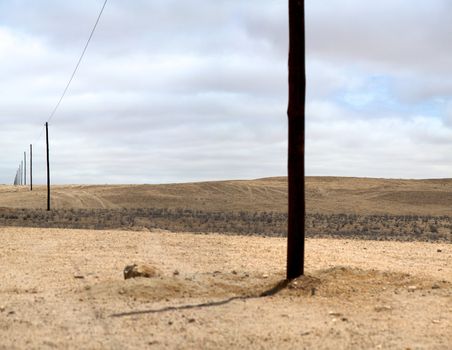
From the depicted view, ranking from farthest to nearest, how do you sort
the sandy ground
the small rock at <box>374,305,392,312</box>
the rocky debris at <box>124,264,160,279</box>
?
the rocky debris at <box>124,264,160,279</box> < the small rock at <box>374,305,392,312</box> < the sandy ground

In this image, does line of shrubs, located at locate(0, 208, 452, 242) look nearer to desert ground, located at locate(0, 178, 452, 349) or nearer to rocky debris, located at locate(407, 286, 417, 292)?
desert ground, located at locate(0, 178, 452, 349)

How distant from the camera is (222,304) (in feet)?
30.6

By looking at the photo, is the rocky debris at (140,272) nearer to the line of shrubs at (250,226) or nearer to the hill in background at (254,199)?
the line of shrubs at (250,226)

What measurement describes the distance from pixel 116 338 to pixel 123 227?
61.7 ft

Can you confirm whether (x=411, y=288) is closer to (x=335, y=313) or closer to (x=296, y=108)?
(x=335, y=313)

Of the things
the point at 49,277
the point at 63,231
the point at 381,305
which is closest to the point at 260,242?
the point at 63,231

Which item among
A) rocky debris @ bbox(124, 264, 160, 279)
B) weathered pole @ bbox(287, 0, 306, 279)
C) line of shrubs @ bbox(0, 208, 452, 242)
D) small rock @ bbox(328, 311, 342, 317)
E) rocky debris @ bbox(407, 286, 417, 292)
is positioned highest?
weathered pole @ bbox(287, 0, 306, 279)

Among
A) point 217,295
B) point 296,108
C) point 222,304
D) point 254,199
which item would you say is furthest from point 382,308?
point 254,199

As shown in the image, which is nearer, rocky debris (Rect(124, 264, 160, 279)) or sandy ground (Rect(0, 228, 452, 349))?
sandy ground (Rect(0, 228, 452, 349))

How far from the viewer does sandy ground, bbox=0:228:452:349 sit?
7.58 m

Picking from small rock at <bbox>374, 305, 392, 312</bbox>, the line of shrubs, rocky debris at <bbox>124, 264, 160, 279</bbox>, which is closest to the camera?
small rock at <bbox>374, 305, 392, 312</bbox>

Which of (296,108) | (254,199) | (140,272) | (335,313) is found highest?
(296,108)

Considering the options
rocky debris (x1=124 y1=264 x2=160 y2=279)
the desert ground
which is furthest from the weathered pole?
rocky debris (x1=124 y1=264 x2=160 y2=279)

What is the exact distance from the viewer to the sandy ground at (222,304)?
7578 millimetres
